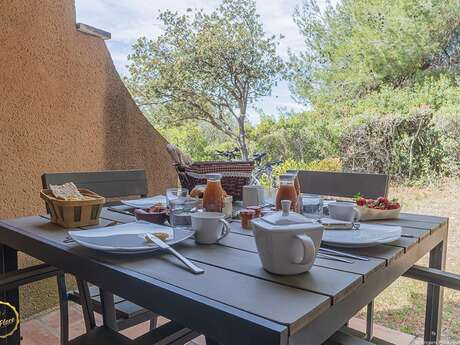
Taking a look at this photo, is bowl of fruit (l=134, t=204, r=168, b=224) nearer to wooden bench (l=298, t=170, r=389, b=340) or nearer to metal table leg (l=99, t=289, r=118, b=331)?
metal table leg (l=99, t=289, r=118, b=331)

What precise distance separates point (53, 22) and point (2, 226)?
54.1 inches

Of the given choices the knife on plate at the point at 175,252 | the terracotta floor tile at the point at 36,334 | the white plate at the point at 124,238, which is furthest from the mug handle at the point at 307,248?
the terracotta floor tile at the point at 36,334

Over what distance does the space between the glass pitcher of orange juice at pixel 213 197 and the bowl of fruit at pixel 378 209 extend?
18.6 inches

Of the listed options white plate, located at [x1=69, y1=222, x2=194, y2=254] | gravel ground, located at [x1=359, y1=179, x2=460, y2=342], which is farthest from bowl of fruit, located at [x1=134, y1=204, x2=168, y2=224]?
gravel ground, located at [x1=359, y1=179, x2=460, y2=342]

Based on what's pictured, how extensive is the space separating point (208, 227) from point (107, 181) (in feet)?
2.94

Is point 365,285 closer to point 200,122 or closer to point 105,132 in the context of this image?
point 105,132

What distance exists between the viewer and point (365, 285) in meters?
0.80

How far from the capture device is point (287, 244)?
0.74m

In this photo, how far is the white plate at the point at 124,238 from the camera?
891 millimetres

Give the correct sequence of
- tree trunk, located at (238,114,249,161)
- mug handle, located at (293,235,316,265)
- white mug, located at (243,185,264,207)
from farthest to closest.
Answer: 1. tree trunk, located at (238,114,249,161)
2. white mug, located at (243,185,264,207)
3. mug handle, located at (293,235,316,265)

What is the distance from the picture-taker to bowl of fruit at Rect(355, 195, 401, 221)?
50.9 inches

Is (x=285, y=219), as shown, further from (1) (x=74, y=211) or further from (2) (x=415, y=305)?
(2) (x=415, y=305)

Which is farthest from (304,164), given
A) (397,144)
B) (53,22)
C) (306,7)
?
(53,22)

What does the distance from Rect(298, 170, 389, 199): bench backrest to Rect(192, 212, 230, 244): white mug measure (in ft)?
3.07
